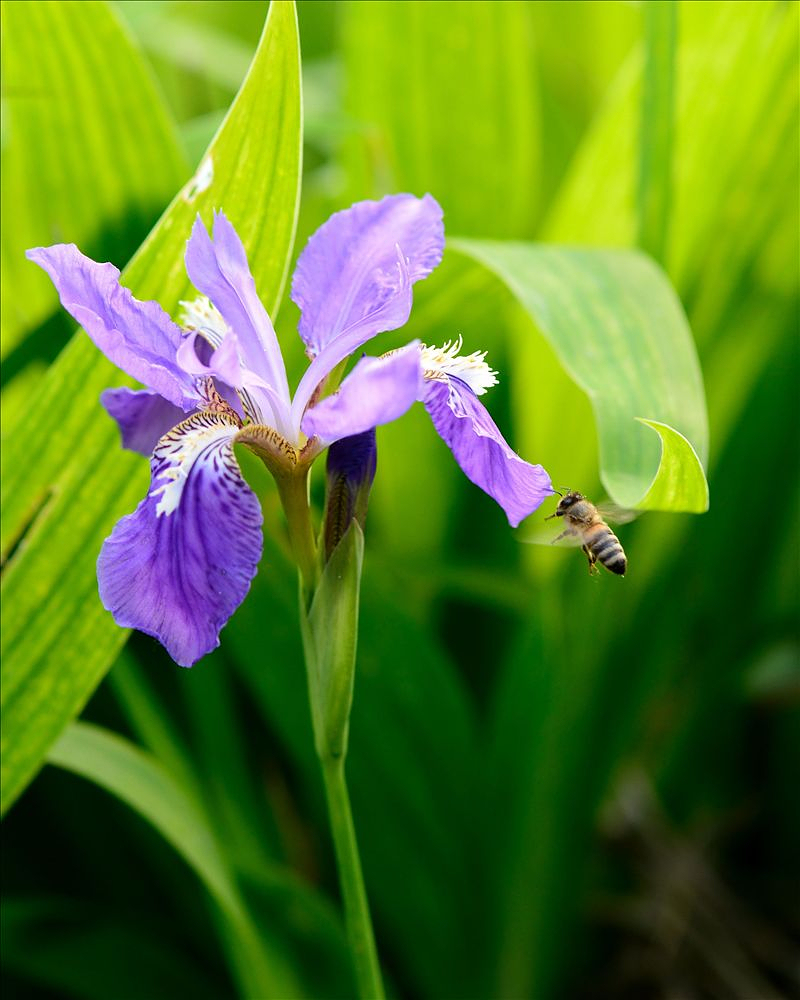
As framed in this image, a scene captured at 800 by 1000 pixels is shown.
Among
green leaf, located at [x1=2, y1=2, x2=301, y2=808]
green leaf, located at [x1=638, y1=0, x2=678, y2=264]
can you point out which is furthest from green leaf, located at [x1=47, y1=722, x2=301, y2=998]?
green leaf, located at [x1=638, y1=0, x2=678, y2=264]

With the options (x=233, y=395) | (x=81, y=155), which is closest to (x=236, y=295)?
(x=233, y=395)

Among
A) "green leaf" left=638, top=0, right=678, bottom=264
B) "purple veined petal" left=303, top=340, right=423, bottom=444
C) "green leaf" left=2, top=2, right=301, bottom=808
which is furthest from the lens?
"green leaf" left=638, top=0, right=678, bottom=264

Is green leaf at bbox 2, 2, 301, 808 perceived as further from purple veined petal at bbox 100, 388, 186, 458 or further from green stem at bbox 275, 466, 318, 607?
green stem at bbox 275, 466, 318, 607

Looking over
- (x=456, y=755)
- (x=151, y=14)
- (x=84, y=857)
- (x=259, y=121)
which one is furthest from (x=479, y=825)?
(x=151, y=14)

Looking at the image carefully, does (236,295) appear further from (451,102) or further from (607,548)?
(451,102)

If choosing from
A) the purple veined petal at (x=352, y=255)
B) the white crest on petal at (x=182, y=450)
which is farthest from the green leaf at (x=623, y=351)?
the white crest on petal at (x=182, y=450)

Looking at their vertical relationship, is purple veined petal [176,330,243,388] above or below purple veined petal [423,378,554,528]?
above
